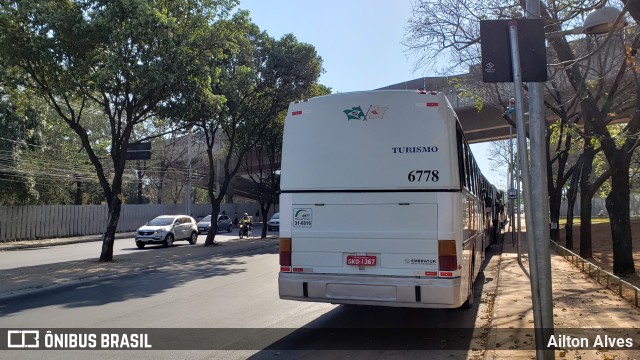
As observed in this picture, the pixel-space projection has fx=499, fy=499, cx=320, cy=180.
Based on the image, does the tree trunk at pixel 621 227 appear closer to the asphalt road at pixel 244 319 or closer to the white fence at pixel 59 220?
the asphalt road at pixel 244 319

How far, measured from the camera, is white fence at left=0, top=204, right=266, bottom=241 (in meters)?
30.1

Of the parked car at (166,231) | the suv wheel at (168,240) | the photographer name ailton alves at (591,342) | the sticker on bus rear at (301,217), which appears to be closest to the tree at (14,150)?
the parked car at (166,231)

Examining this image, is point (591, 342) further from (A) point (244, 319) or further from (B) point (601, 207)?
(B) point (601, 207)

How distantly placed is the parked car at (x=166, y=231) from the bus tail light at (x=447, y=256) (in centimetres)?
2129

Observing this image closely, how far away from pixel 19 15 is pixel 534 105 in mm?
15880

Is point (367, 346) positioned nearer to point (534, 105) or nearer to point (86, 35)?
point (534, 105)

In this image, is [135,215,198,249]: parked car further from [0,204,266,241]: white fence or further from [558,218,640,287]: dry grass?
[558,218,640,287]: dry grass

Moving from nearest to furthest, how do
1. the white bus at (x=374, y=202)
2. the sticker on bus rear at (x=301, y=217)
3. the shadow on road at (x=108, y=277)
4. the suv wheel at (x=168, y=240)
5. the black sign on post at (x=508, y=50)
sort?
the black sign on post at (x=508, y=50) → the white bus at (x=374, y=202) → the sticker on bus rear at (x=301, y=217) → the shadow on road at (x=108, y=277) → the suv wheel at (x=168, y=240)

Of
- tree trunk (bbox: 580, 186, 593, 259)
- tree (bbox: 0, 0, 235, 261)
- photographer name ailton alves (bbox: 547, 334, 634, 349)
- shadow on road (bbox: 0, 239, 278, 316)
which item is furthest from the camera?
tree trunk (bbox: 580, 186, 593, 259)

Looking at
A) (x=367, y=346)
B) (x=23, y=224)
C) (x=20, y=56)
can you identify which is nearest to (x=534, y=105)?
(x=367, y=346)

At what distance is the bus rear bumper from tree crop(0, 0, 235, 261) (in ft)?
35.9

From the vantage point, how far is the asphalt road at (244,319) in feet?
21.5

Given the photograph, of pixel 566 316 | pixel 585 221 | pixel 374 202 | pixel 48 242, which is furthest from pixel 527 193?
pixel 48 242

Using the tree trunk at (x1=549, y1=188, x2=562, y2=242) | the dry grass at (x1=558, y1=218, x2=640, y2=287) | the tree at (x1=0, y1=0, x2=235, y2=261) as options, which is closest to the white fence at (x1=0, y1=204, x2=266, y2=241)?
the tree at (x1=0, y1=0, x2=235, y2=261)
